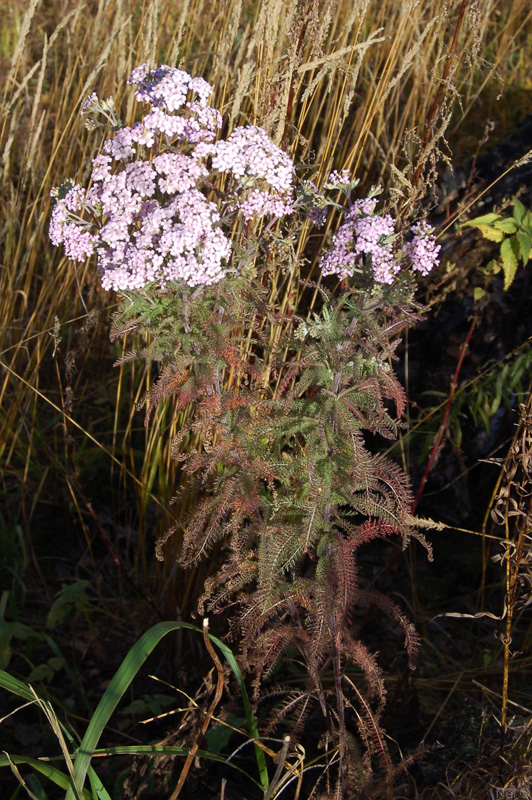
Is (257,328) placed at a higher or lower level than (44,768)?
higher

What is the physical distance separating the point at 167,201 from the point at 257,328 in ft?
1.01

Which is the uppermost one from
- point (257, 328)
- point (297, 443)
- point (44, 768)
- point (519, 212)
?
point (519, 212)

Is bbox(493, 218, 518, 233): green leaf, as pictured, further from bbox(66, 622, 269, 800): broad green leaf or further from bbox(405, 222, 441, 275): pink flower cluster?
bbox(66, 622, 269, 800): broad green leaf

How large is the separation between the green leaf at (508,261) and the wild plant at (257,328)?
2.73 feet

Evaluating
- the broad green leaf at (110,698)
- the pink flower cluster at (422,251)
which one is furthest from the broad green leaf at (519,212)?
the broad green leaf at (110,698)

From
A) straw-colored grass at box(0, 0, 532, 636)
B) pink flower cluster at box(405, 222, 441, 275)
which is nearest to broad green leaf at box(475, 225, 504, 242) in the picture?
straw-colored grass at box(0, 0, 532, 636)

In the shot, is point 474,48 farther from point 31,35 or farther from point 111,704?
point 31,35

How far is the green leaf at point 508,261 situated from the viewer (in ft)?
6.83

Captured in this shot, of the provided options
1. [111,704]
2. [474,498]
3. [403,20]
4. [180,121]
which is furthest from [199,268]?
[474,498]

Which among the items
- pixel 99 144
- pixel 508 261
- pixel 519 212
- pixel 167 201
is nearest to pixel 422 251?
pixel 167 201

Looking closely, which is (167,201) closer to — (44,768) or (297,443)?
(297,443)

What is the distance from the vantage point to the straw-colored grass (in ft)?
5.80

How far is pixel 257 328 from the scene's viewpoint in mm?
1395

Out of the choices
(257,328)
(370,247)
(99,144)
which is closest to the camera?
(370,247)
